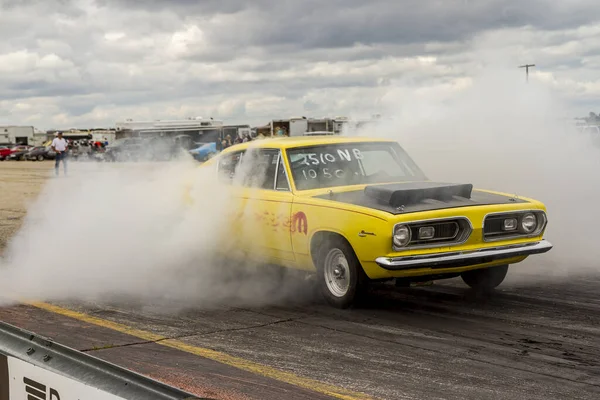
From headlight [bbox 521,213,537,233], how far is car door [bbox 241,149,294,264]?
6.73ft

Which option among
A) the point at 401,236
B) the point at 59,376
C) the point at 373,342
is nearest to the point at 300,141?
the point at 401,236

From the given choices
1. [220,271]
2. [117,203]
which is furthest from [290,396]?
[117,203]

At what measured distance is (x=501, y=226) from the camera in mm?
6555

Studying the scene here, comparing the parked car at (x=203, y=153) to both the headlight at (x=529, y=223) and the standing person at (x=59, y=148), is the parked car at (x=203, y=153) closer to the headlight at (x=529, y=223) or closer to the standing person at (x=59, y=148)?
the standing person at (x=59, y=148)

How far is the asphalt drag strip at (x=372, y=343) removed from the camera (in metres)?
4.47

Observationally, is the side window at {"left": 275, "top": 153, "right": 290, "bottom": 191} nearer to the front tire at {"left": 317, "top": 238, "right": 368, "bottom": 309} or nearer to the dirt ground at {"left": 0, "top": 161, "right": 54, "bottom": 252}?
the front tire at {"left": 317, "top": 238, "right": 368, "bottom": 309}

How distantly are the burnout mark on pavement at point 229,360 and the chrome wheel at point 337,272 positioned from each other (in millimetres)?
1575

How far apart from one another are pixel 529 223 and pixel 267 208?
7.82 feet

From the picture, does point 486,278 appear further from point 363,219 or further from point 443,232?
point 363,219

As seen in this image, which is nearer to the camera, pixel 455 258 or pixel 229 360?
pixel 229 360

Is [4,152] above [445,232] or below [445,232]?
above

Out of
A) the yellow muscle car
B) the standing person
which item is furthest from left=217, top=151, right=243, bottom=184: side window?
the standing person

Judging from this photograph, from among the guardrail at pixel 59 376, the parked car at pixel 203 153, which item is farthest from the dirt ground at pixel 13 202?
the guardrail at pixel 59 376

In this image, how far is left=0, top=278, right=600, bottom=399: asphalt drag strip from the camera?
14.7 ft
